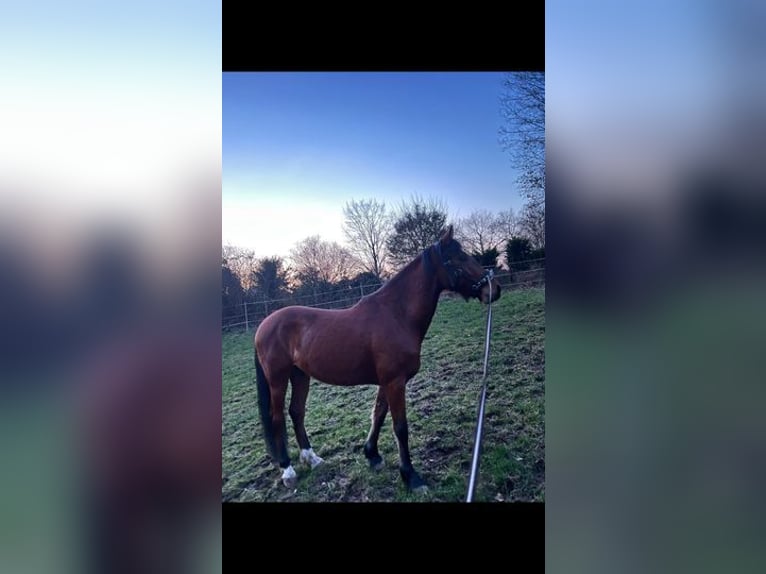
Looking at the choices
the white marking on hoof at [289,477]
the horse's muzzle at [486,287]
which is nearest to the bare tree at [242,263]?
the white marking on hoof at [289,477]

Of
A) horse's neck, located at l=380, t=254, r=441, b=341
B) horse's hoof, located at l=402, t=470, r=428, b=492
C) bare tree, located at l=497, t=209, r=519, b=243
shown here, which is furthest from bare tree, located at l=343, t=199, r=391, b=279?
horse's hoof, located at l=402, t=470, r=428, b=492

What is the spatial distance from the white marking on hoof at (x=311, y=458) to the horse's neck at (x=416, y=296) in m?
1.44

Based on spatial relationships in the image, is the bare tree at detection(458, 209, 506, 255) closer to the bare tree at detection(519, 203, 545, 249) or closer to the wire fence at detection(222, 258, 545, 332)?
the bare tree at detection(519, 203, 545, 249)

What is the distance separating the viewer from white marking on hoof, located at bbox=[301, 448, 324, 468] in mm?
3711

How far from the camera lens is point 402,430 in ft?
11.9

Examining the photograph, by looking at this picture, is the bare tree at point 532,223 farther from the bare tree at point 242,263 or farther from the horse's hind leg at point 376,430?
the bare tree at point 242,263

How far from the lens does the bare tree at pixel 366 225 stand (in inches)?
146

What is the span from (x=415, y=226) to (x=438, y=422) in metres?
1.79
